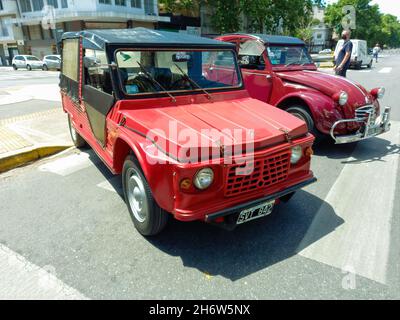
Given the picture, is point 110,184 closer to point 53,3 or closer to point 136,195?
point 136,195

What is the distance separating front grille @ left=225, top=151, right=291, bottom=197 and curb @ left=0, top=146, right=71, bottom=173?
422 cm

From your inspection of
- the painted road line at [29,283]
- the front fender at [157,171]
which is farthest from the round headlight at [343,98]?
the painted road line at [29,283]

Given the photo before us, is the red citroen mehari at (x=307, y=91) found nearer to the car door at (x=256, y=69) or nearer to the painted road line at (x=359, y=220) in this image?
the car door at (x=256, y=69)

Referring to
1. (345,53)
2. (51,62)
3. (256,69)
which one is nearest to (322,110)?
(256,69)

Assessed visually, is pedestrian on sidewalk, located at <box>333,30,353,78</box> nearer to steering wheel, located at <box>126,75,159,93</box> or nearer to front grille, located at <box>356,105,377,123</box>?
front grille, located at <box>356,105,377,123</box>

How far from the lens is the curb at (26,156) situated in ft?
16.4

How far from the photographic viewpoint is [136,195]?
10.1 feet

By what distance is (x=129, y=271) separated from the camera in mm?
2635

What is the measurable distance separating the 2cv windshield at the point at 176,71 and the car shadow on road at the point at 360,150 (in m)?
2.52

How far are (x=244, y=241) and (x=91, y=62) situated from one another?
3.00 meters

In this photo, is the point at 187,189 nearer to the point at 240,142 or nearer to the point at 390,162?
the point at 240,142

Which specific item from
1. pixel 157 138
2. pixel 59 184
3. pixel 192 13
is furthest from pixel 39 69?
pixel 157 138

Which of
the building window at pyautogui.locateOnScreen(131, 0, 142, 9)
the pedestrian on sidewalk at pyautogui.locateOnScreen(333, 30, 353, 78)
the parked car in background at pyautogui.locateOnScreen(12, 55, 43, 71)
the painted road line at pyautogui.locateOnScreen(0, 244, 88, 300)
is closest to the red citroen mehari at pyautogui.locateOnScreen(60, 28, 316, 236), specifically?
the painted road line at pyautogui.locateOnScreen(0, 244, 88, 300)

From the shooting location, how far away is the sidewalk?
5218 mm
